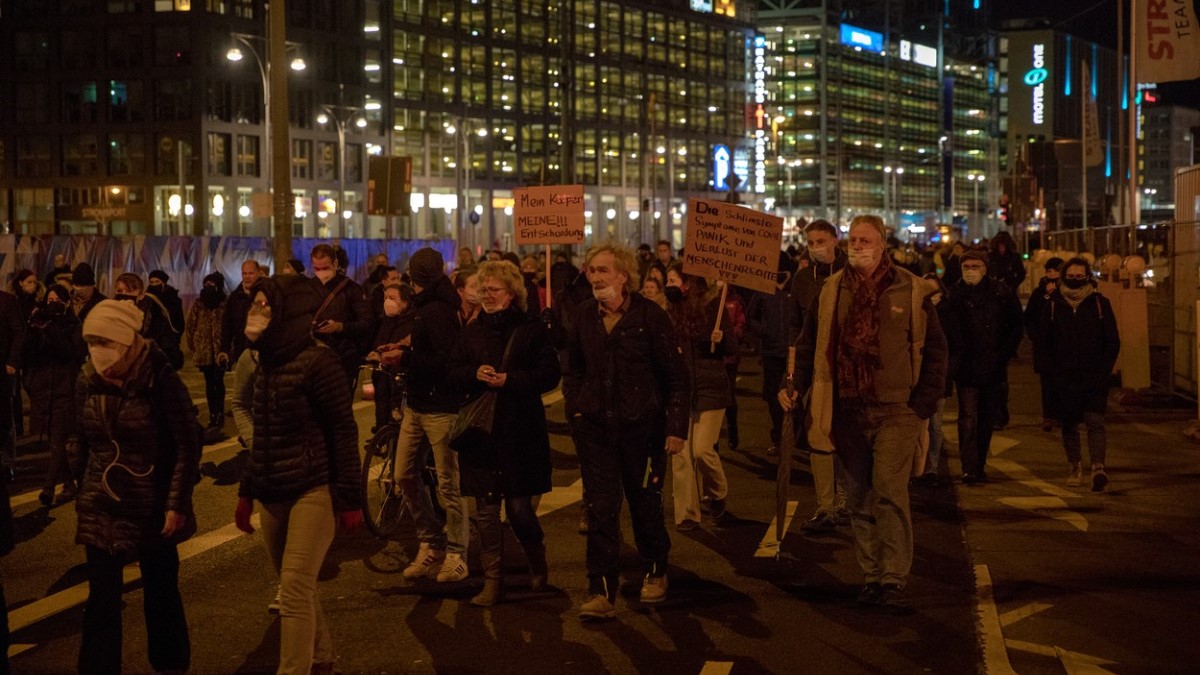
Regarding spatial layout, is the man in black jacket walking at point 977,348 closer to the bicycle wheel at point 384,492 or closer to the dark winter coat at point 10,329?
the bicycle wheel at point 384,492

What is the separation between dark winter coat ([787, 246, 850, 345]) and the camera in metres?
10.6

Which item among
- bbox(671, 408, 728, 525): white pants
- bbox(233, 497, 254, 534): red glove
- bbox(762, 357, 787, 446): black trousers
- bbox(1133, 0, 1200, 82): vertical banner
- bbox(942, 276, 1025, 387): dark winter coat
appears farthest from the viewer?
bbox(1133, 0, 1200, 82): vertical banner

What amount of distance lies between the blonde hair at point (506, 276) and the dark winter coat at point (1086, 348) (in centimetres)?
564

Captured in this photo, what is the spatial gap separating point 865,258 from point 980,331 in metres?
4.71

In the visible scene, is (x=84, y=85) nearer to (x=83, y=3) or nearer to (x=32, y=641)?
(x=83, y=3)

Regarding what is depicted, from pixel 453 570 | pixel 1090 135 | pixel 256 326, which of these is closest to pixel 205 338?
pixel 453 570

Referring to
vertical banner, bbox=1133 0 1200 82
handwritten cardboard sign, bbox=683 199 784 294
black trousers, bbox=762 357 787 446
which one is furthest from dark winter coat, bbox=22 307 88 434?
vertical banner, bbox=1133 0 1200 82

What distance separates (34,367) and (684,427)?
696 centimetres

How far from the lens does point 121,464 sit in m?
5.98

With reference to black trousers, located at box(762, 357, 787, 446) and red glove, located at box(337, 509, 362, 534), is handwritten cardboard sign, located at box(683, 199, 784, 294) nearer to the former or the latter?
black trousers, located at box(762, 357, 787, 446)

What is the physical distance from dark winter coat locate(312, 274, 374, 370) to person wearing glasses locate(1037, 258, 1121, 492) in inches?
230

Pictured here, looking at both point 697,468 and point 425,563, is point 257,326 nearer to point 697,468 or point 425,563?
point 425,563

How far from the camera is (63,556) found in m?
9.57

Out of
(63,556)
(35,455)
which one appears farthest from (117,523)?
(35,455)
